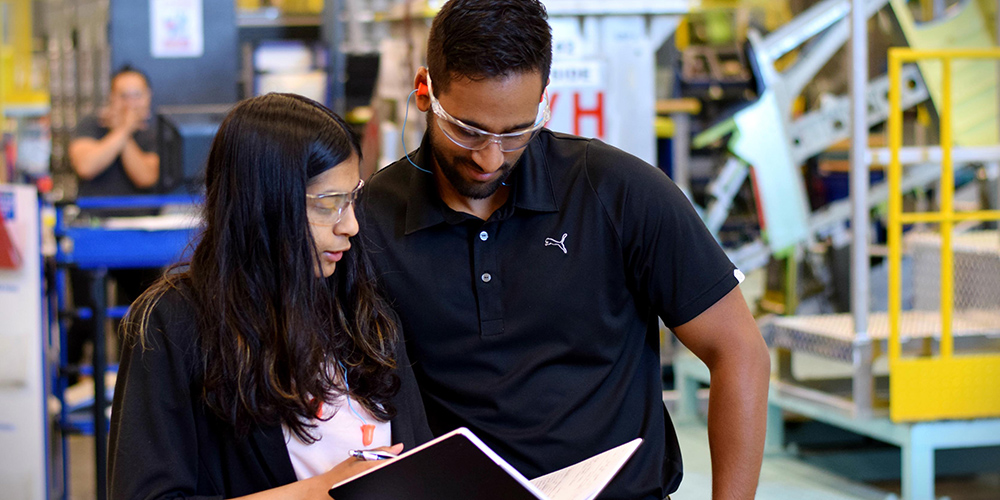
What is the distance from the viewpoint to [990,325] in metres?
4.22

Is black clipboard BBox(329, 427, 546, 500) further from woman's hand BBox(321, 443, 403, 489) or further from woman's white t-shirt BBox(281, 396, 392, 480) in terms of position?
woman's white t-shirt BBox(281, 396, 392, 480)

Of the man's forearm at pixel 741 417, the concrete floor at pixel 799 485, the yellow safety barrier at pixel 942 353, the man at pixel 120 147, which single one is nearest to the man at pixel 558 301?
the man's forearm at pixel 741 417

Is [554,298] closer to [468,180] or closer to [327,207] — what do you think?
[468,180]

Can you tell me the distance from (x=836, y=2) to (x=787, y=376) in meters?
2.11

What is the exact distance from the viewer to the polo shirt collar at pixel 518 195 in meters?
1.80

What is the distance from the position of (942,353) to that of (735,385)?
242 centimetres

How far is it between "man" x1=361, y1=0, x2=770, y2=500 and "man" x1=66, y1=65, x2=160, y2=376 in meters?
3.57

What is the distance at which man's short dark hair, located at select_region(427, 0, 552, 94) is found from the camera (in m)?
1.64

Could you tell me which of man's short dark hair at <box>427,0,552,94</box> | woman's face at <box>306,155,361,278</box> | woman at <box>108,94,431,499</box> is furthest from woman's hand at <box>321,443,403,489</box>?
man's short dark hair at <box>427,0,552,94</box>

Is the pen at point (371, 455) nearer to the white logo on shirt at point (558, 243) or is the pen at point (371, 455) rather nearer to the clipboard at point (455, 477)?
the clipboard at point (455, 477)

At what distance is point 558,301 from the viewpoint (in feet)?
5.85

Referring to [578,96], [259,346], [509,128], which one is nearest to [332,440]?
[259,346]

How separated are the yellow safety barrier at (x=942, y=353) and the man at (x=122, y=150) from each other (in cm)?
349

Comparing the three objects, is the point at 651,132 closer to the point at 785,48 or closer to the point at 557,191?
the point at 785,48
